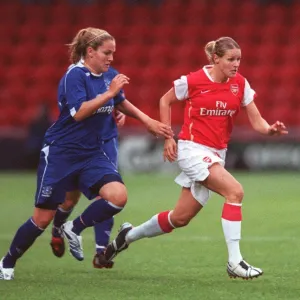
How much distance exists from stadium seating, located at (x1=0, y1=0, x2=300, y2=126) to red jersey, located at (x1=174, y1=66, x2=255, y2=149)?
12.9 m

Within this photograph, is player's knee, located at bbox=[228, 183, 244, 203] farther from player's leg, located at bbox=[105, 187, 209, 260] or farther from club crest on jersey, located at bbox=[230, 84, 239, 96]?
club crest on jersey, located at bbox=[230, 84, 239, 96]

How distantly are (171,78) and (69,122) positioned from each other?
13.6 meters

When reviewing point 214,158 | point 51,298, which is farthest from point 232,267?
point 51,298

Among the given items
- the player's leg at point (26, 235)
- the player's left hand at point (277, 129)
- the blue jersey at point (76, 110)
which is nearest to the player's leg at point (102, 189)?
the blue jersey at point (76, 110)

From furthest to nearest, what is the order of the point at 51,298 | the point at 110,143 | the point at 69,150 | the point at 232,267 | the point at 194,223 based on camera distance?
the point at 194,223, the point at 110,143, the point at 69,150, the point at 232,267, the point at 51,298

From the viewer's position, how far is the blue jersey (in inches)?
279

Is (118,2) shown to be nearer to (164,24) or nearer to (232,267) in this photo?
(164,24)

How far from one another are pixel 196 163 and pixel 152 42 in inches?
587

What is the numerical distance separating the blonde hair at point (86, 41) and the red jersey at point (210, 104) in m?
0.68

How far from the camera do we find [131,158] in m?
17.7

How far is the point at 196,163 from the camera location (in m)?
7.16

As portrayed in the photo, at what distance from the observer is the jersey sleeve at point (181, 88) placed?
741 cm

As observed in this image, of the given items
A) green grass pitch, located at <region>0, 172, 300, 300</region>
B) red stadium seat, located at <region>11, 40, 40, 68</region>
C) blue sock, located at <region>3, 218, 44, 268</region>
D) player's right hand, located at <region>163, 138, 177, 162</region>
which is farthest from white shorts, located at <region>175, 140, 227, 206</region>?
red stadium seat, located at <region>11, 40, 40, 68</region>

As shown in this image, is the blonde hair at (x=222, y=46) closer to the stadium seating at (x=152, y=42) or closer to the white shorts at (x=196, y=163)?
the white shorts at (x=196, y=163)
